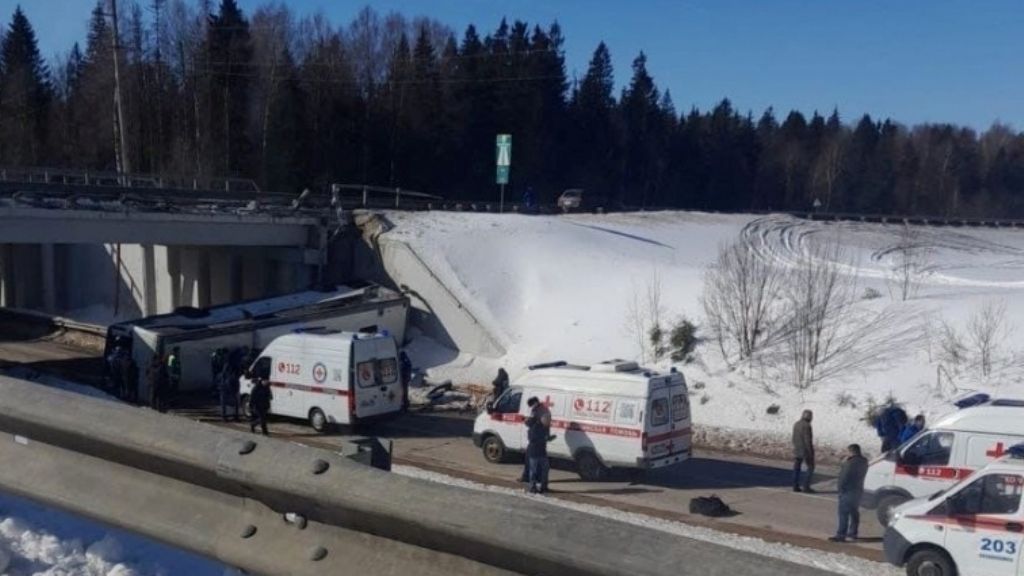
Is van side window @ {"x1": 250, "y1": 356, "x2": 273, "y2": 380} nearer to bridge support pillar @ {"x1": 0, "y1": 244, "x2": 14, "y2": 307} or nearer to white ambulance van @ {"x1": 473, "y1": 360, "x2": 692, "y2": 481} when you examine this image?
white ambulance van @ {"x1": 473, "y1": 360, "x2": 692, "y2": 481}

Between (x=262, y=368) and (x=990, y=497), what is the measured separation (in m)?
18.3

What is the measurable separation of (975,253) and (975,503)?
5592 cm

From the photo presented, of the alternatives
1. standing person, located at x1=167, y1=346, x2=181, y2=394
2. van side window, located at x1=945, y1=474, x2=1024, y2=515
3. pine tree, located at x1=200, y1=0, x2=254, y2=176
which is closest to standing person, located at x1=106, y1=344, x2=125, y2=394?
standing person, located at x1=167, y1=346, x2=181, y2=394

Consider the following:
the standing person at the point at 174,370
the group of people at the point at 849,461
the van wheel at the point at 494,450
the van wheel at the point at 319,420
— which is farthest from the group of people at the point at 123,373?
the group of people at the point at 849,461

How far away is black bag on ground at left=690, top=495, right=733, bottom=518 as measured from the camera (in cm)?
1796

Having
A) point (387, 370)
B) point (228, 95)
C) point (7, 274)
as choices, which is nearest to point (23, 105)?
point (228, 95)

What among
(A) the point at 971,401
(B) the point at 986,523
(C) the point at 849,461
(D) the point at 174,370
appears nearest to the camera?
(B) the point at 986,523

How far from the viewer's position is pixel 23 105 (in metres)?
78.4

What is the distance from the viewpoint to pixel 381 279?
4062 centimetres

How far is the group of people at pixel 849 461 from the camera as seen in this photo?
1623 cm

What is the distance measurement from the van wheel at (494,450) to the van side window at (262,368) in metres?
6.81

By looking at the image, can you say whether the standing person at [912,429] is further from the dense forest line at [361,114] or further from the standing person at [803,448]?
the dense forest line at [361,114]

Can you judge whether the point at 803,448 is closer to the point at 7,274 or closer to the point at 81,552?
the point at 81,552

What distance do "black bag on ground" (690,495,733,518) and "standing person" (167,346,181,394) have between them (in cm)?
1671
